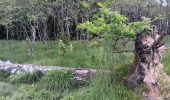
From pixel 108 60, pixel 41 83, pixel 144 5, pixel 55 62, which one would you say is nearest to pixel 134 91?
pixel 108 60

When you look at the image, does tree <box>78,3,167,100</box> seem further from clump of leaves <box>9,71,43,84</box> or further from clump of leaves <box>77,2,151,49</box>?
clump of leaves <box>9,71,43,84</box>

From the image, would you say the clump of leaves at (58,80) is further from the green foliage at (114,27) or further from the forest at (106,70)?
the green foliage at (114,27)

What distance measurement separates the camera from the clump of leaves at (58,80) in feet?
24.4

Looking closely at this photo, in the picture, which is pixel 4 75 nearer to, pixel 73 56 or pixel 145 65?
pixel 73 56

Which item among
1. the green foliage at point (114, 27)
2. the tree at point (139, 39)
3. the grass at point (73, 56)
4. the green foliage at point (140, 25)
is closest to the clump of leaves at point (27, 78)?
the grass at point (73, 56)

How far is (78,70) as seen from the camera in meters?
7.76

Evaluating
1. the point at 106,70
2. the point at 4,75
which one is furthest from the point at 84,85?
the point at 4,75

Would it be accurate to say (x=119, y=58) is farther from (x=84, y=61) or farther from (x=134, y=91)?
(x=84, y=61)

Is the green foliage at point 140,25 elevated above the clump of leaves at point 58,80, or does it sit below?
above

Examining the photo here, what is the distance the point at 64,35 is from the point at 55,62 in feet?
9.13

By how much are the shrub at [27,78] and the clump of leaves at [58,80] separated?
0.64 metres

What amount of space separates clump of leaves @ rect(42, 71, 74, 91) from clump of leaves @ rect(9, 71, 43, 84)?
0.64 m

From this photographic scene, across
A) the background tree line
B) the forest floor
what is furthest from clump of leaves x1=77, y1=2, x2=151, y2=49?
the background tree line

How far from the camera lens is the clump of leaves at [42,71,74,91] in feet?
24.4
